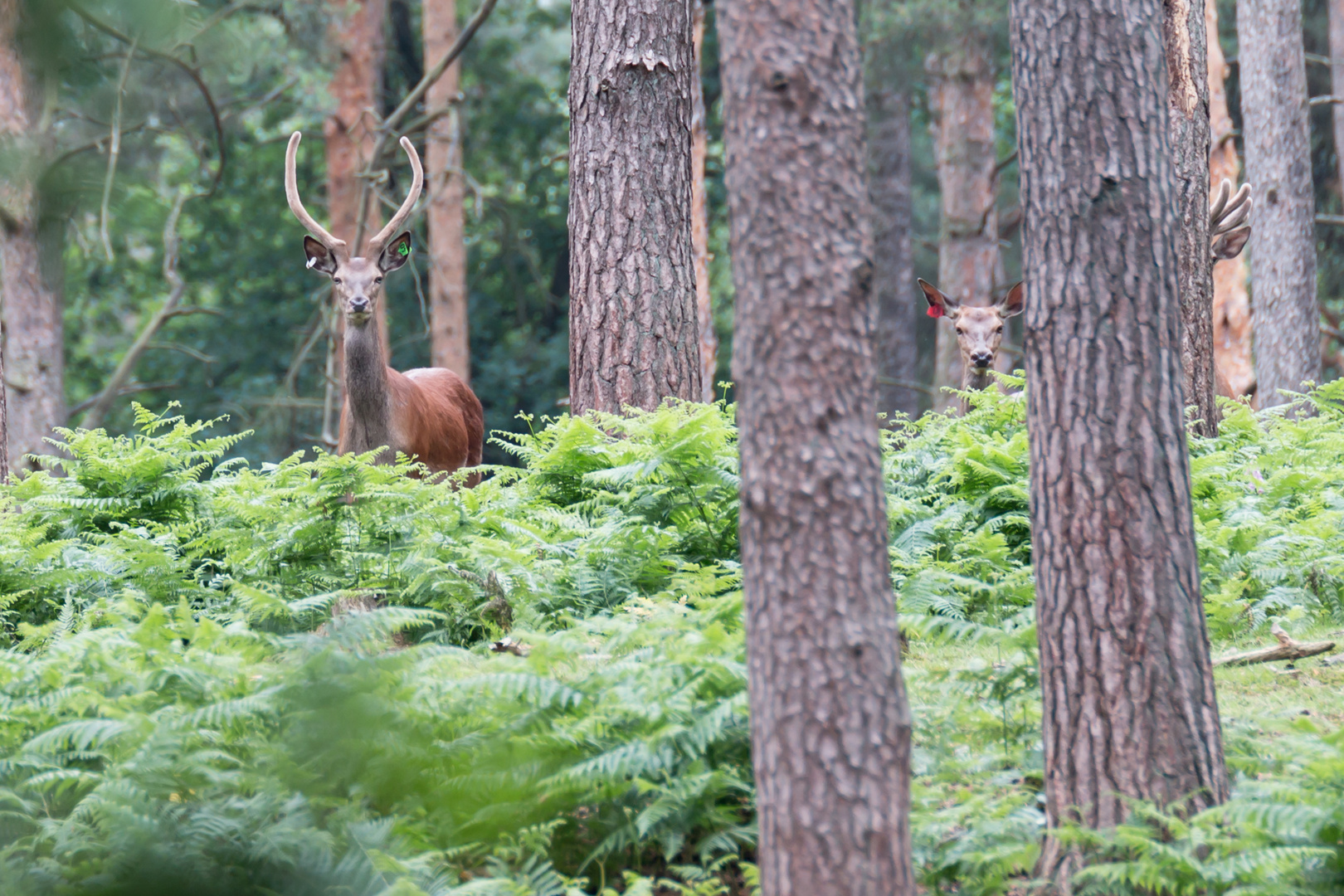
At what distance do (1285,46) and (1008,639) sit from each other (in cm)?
1349

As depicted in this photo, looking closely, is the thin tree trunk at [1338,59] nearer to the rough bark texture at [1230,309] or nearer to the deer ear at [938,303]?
the rough bark texture at [1230,309]

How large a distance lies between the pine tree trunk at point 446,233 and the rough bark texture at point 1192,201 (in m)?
11.4

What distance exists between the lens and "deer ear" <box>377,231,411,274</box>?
30.1ft

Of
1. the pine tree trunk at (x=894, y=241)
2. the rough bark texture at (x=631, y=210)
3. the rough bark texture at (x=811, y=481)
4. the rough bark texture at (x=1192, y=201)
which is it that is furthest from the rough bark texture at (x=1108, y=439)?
the pine tree trunk at (x=894, y=241)

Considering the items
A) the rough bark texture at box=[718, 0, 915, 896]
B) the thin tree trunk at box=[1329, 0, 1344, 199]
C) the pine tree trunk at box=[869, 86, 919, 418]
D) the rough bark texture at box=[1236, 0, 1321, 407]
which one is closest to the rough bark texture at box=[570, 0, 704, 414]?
the rough bark texture at box=[718, 0, 915, 896]

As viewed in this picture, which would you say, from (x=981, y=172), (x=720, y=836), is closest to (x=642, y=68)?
(x=720, y=836)

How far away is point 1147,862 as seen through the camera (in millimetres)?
3105

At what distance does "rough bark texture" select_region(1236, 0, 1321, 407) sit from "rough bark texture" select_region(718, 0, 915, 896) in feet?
43.8

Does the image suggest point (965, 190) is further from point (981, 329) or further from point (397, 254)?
point (397, 254)

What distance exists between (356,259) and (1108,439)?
6485 millimetres

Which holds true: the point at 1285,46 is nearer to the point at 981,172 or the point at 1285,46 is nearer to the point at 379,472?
the point at 981,172

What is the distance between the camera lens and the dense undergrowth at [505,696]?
10.5 ft

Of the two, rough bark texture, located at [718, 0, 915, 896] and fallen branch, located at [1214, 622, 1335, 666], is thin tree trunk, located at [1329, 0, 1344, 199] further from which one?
rough bark texture, located at [718, 0, 915, 896]

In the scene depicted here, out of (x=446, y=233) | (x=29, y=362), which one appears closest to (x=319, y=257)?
(x=29, y=362)
